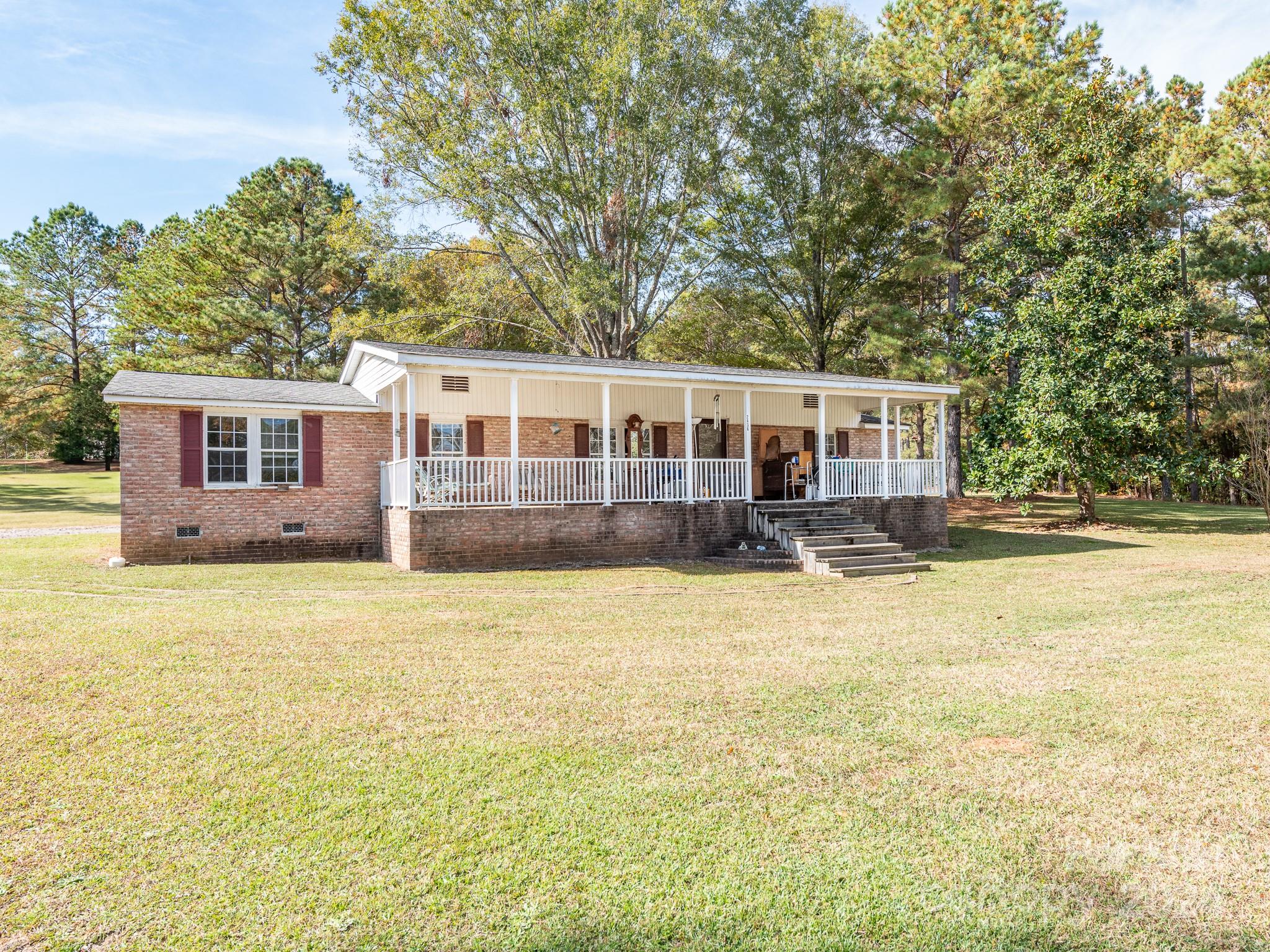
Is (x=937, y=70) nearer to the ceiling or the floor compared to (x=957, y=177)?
nearer to the ceiling

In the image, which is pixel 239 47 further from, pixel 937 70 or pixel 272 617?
pixel 937 70

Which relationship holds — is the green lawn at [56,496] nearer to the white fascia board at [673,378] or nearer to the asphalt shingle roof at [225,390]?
the asphalt shingle roof at [225,390]

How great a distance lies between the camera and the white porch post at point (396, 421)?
1397cm

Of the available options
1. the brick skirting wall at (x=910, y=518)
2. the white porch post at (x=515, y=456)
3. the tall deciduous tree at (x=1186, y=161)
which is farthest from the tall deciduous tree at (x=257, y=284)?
the tall deciduous tree at (x=1186, y=161)

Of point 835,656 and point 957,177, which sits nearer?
point 835,656

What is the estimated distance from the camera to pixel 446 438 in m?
15.5

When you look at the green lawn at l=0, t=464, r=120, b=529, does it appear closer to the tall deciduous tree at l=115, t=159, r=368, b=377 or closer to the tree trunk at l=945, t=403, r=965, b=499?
the tall deciduous tree at l=115, t=159, r=368, b=377

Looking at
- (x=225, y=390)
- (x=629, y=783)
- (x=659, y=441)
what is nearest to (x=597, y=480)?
(x=659, y=441)

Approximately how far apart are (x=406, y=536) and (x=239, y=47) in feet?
36.0

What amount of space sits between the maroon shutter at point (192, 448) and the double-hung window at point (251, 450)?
0.09 metres

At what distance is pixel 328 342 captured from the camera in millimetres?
29078

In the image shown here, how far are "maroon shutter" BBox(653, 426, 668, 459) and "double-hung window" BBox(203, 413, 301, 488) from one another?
307 inches

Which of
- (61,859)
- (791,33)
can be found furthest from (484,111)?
(61,859)

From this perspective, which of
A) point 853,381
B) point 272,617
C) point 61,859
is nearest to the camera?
point 61,859
